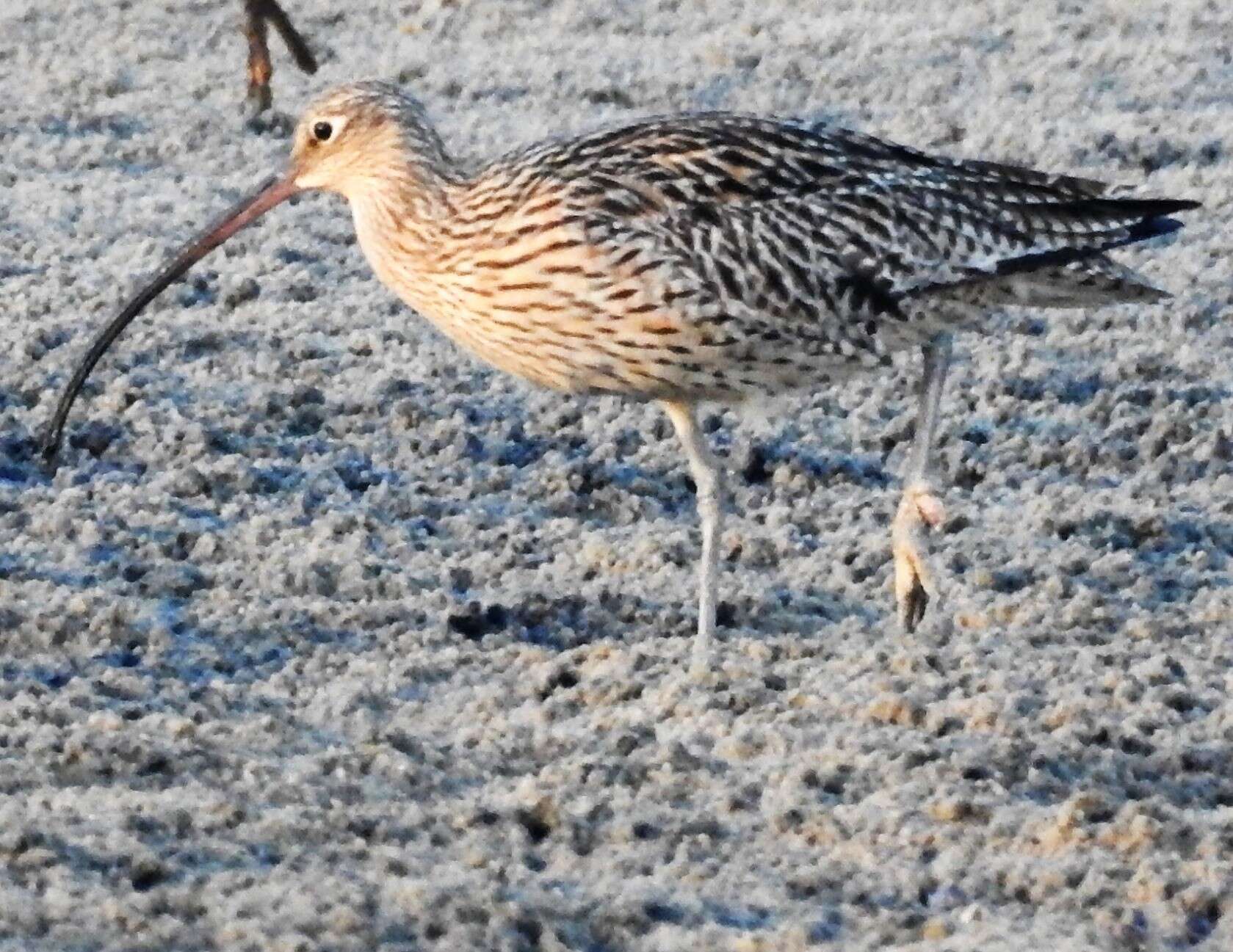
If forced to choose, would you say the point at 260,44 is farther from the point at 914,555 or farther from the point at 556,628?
the point at 914,555

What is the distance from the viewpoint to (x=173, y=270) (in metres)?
7.67

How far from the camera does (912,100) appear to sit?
11.6 metres

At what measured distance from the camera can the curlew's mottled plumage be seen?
6.51m

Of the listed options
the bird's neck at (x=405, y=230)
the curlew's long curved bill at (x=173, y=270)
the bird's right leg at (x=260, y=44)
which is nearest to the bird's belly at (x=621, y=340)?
the bird's neck at (x=405, y=230)

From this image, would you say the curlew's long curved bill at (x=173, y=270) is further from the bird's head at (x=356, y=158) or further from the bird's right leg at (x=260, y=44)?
the bird's right leg at (x=260, y=44)

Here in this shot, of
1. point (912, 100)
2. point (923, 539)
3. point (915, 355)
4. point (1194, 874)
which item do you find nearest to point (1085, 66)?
point (912, 100)

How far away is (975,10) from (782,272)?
6785 mm

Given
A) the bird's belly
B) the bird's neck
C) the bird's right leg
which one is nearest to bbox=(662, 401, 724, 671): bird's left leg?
the bird's belly

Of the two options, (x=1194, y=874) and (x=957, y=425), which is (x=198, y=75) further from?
(x=1194, y=874)

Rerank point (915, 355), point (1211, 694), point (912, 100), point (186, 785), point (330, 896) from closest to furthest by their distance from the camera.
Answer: point (330, 896)
point (186, 785)
point (1211, 694)
point (915, 355)
point (912, 100)

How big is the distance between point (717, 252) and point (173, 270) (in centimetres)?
190

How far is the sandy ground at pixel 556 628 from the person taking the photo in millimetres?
5188

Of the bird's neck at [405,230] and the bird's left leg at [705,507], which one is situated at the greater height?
the bird's neck at [405,230]

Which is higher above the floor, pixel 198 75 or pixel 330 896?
pixel 198 75
